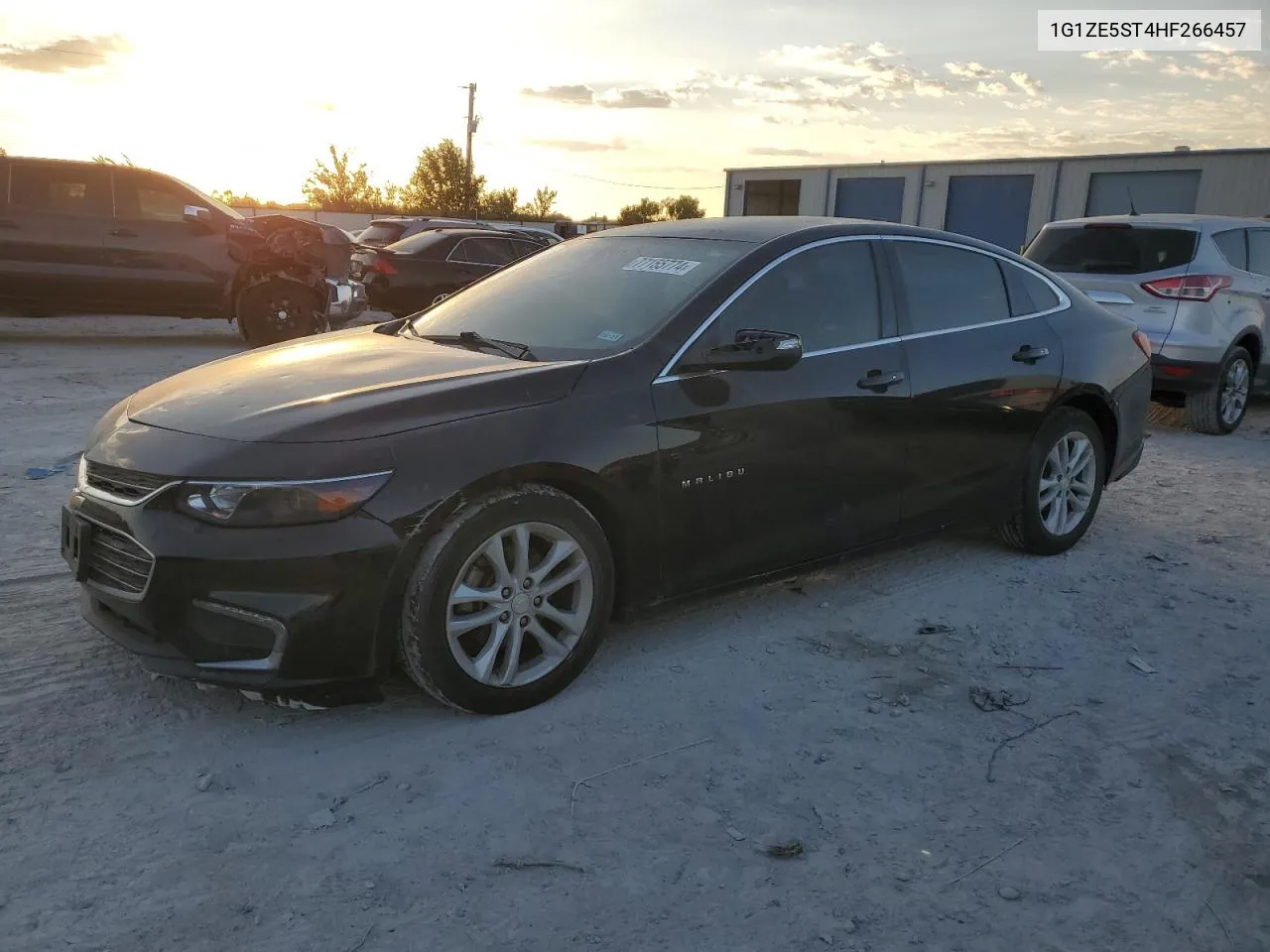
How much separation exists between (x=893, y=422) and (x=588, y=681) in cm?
167

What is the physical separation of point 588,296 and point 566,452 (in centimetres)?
100

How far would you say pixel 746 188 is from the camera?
3975cm

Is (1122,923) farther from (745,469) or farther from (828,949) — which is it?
(745,469)

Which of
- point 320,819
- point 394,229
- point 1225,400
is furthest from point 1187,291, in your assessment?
point 394,229

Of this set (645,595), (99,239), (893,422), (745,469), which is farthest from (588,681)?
(99,239)

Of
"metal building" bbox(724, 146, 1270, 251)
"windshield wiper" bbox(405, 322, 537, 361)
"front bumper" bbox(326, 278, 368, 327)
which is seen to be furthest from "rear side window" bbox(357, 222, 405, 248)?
"metal building" bbox(724, 146, 1270, 251)

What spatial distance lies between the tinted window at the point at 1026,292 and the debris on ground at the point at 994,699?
6.64 feet

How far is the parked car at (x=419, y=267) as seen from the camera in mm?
13648

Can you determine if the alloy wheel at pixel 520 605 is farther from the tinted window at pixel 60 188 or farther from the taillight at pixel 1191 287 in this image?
the tinted window at pixel 60 188

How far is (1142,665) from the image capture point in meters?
3.99

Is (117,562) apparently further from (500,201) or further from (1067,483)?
(500,201)

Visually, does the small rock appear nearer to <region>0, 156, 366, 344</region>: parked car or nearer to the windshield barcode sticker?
the windshield barcode sticker

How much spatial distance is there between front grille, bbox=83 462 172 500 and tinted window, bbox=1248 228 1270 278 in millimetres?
9094

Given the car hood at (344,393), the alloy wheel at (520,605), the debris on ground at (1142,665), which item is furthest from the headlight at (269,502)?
the debris on ground at (1142,665)
